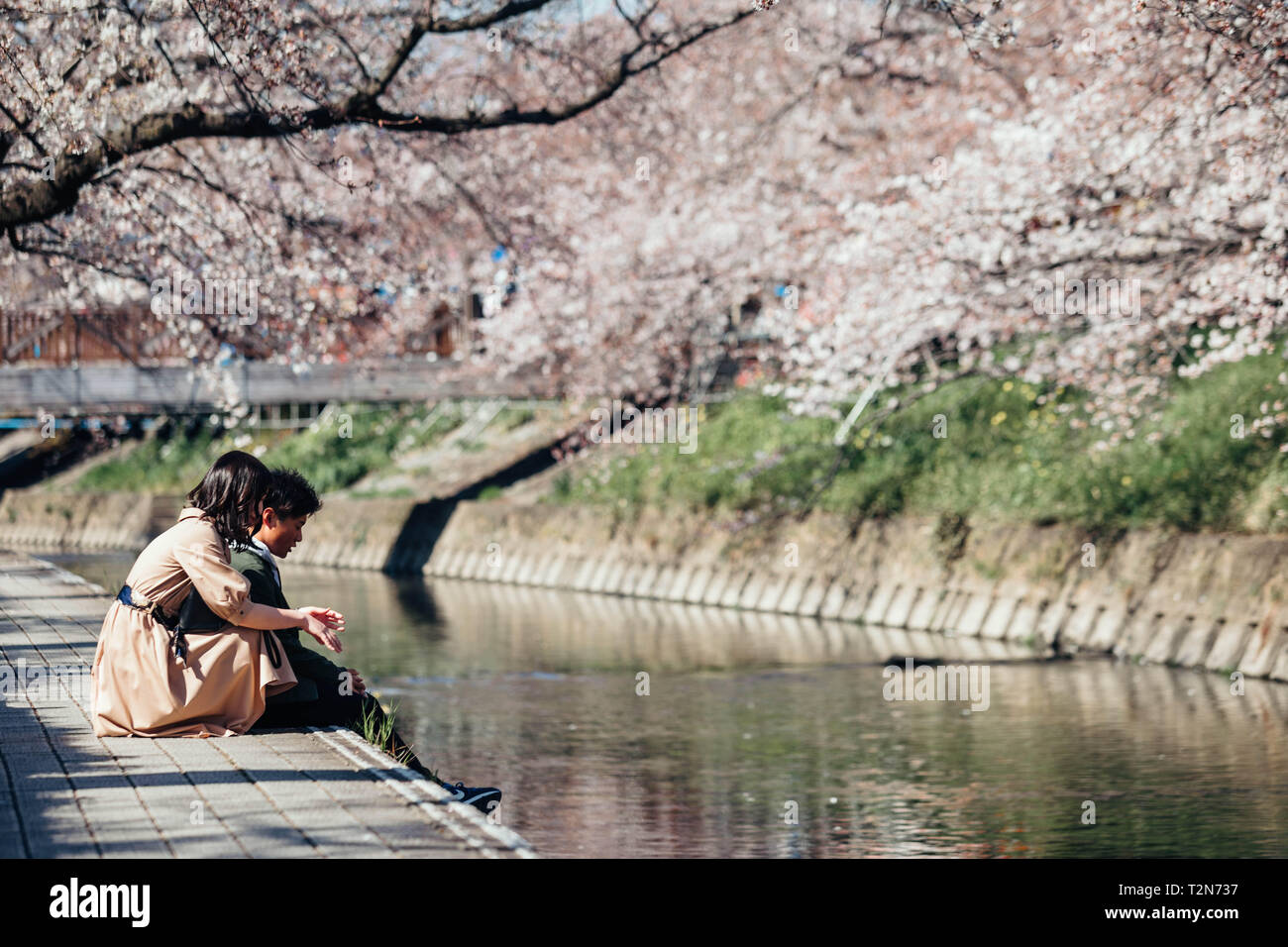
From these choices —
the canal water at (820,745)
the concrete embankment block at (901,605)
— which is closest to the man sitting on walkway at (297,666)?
the canal water at (820,745)

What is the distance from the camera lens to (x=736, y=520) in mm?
25156

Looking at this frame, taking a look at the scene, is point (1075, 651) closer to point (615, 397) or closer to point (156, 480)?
point (615, 397)

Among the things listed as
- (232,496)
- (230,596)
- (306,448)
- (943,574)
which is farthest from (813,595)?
(306,448)

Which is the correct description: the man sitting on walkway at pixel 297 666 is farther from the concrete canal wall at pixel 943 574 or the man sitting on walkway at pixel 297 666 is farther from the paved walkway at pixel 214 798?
the concrete canal wall at pixel 943 574

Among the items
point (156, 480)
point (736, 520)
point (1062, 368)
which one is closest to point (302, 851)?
point (1062, 368)

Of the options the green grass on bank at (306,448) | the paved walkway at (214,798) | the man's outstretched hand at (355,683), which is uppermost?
the green grass on bank at (306,448)

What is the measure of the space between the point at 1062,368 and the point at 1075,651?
329 cm

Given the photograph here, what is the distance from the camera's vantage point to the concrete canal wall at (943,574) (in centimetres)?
1691

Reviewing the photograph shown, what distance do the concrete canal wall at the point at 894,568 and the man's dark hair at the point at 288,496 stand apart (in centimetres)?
1097

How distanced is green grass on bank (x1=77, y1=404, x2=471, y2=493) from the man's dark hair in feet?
93.5

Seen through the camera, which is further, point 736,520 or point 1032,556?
point 736,520

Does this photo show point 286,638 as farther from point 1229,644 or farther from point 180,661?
point 1229,644

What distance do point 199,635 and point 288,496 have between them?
787 mm

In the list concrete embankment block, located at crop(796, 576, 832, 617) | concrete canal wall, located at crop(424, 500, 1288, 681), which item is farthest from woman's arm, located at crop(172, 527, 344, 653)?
concrete embankment block, located at crop(796, 576, 832, 617)
